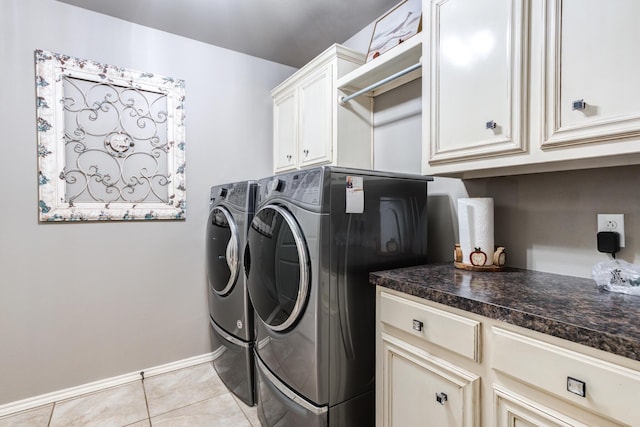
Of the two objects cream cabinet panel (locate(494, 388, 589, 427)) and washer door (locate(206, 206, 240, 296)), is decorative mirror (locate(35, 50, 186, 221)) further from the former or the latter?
cream cabinet panel (locate(494, 388, 589, 427))

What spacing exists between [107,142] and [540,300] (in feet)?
8.18

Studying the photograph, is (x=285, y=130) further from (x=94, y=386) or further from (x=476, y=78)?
(x=94, y=386)

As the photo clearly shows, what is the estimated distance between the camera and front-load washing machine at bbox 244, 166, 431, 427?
4.20 ft

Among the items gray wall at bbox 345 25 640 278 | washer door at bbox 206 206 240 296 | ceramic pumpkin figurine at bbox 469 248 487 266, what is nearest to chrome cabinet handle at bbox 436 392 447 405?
ceramic pumpkin figurine at bbox 469 248 487 266

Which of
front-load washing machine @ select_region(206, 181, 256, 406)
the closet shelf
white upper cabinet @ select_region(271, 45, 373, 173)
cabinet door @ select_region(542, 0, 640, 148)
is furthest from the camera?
white upper cabinet @ select_region(271, 45, 373, 173)

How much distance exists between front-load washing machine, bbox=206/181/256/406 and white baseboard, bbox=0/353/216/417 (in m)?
0.26

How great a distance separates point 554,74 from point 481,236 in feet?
2.14

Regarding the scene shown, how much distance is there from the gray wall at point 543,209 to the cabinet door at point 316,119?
483mm

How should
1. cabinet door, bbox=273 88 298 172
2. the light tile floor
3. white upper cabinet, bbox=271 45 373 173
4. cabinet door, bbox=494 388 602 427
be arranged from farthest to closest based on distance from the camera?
cabinet door, bbox=273 88 298 172 < white upper cabinet, bbox=271 45 373 173 < the light tile floor < cabinet door, bbox=494 388 602 427

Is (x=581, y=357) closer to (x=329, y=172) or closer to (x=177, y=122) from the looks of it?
(x=329, y=172)

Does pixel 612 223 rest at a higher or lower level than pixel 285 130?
lower

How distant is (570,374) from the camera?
0.72m

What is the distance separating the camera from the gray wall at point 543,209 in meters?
1.12

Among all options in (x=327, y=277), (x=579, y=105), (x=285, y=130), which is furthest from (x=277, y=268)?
(x=285, y=130)
